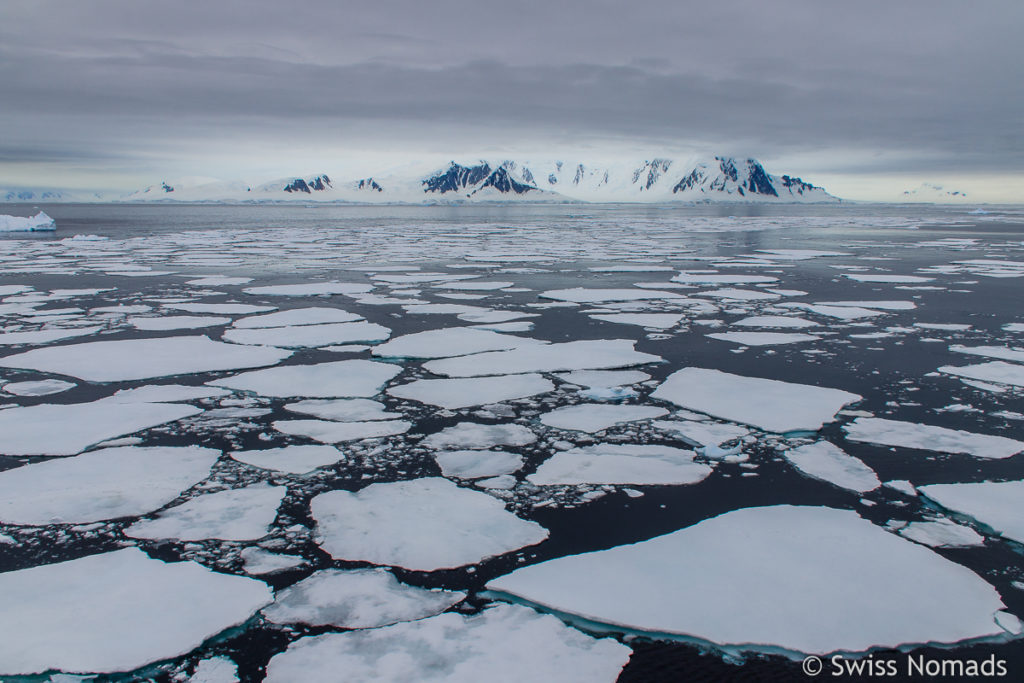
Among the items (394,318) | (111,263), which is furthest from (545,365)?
(111,263)

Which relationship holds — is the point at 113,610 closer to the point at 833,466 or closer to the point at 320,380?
the point at 320,380

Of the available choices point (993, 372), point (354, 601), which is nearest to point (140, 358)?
point (354, 601)

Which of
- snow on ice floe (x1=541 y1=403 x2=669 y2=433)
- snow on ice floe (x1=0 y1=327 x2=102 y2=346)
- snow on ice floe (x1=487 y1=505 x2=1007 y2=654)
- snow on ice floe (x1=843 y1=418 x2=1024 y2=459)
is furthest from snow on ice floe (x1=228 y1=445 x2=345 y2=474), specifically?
snow on ice floe (x1=0 y1=327 x2=102 y2=346)

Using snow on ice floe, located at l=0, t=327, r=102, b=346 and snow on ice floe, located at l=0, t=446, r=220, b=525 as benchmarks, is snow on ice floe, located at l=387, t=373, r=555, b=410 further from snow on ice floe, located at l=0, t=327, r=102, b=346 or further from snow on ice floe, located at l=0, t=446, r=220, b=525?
snow on ice floe, located at l=0, t=327, r=102, b=346

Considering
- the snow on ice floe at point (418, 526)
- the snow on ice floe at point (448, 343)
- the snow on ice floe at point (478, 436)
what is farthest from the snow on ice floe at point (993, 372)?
the snow on ice floe at point (418, 526)

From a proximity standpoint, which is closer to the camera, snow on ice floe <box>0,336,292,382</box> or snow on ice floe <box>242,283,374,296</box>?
snow on ice floe <box>0,336,292,382</box>

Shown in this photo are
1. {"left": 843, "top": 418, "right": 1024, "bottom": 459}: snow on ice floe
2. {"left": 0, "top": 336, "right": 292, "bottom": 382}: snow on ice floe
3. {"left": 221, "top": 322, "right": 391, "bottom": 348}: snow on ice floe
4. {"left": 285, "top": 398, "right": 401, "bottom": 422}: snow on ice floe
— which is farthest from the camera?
{"left": 221, "top": 322, "right": 391, "bottom": 348}: snow on ice floe
